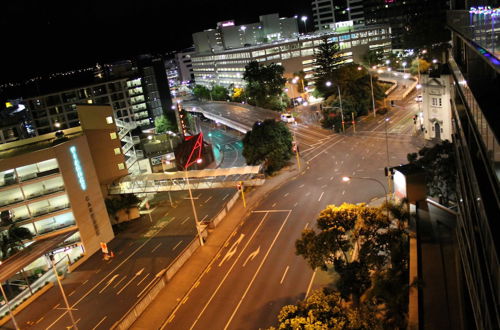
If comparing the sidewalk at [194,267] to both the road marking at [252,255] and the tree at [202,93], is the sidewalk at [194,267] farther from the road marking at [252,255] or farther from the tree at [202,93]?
the tree at [202,93]

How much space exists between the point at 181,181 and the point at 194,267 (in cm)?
1664

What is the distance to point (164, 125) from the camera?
10281 cm

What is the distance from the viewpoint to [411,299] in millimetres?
20906

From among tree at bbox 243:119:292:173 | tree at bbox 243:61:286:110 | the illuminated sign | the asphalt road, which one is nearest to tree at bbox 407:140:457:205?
the asphalt road

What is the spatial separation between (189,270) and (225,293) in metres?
5.29

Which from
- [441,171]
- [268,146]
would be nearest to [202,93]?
[268,146]

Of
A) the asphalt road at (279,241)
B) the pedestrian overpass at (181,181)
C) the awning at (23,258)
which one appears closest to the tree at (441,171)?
the asphalt road at (279,241)

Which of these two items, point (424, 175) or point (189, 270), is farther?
point (189, 270)

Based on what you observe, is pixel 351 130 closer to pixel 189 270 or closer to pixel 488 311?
pixel 189 270

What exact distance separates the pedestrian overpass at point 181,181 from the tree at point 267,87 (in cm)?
5174

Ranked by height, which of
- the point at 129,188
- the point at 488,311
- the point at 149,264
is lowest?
the point at 149,264

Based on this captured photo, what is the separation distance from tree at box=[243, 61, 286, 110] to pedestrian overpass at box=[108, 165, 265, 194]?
51.7 metres

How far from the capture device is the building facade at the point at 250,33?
166 metres

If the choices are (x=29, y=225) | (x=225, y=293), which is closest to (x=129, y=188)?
(x=29, y=225)
